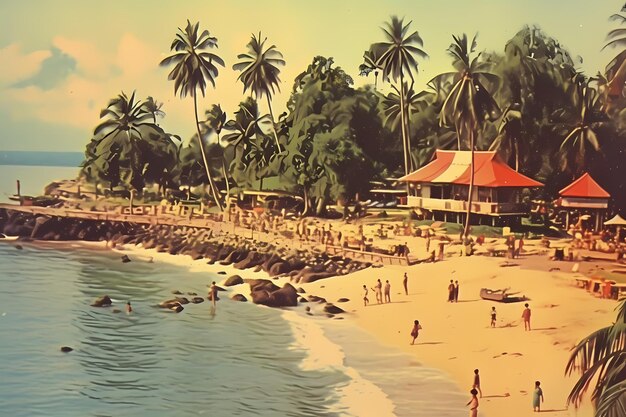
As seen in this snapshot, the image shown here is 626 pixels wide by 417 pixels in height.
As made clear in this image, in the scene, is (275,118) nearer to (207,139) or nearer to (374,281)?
(207,139)

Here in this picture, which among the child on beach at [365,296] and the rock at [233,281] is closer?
the child on beach at [365,296]

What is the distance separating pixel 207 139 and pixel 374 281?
1085 mm

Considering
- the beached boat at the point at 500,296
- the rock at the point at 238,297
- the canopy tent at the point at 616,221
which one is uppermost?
the canopy tent at the point at 616,221

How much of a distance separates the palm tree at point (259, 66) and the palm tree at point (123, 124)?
20.9 inches

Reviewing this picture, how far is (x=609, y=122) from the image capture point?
3.19m

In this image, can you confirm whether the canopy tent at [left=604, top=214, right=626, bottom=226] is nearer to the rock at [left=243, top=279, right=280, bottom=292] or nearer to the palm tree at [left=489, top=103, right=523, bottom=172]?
the palm tree at [left=489, top=103, right=523, bottom=172]

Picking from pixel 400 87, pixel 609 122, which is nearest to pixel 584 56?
pixel 609 122

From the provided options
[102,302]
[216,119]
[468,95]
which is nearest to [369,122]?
[468,95]

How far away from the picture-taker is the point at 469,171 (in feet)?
10.8

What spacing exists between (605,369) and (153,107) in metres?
2.38

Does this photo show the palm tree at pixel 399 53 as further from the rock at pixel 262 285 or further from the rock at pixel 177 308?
the rock at pixel 177 308

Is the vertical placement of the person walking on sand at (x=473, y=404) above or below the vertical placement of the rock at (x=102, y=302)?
below

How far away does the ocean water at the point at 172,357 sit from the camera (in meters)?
3.10

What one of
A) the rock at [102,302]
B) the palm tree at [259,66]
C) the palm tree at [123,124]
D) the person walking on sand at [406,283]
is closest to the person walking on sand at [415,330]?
the person walking on sand at [406,283]
